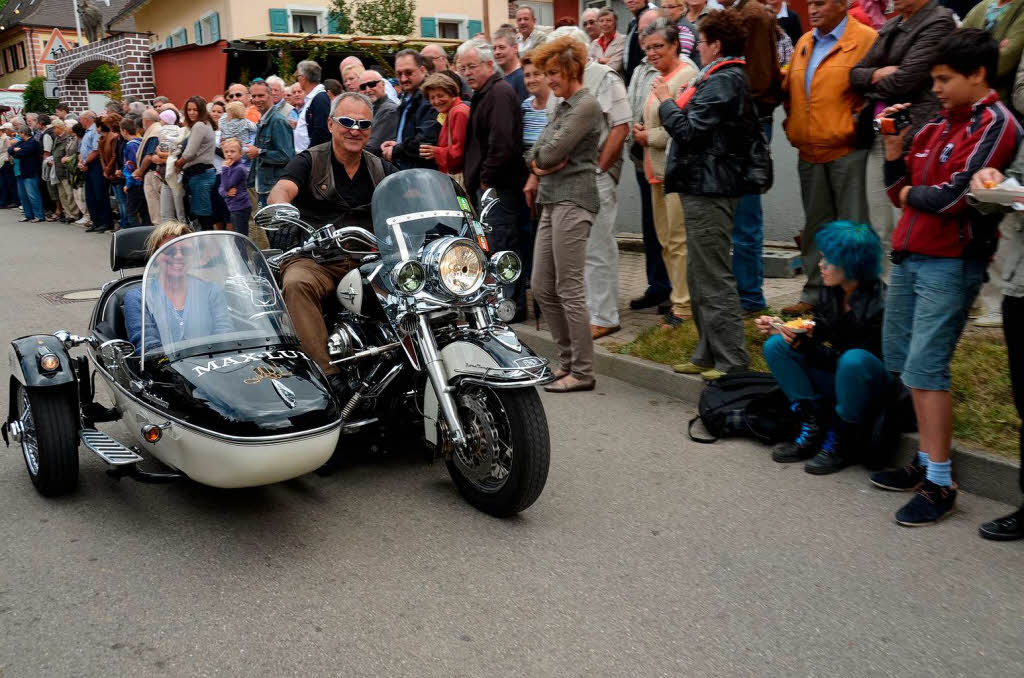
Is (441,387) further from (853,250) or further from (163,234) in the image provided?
(853,250)

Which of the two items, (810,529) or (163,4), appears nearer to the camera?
(810,529)

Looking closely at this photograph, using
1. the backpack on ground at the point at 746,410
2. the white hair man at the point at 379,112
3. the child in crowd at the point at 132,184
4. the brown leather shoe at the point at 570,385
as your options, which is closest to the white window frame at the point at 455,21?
the child in crowd at the point at 132,184

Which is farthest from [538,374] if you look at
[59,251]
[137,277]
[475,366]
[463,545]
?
[59,251]

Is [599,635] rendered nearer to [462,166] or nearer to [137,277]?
[137,277]

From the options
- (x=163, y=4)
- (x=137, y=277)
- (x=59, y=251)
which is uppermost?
(x=163, y=4)

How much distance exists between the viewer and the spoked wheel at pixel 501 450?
12.7 feet

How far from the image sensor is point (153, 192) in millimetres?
14414

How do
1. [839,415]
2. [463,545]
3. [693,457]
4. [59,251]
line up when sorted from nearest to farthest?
1. [463,545]
2. [839,415]
3. [693,457]
4. [59,251]

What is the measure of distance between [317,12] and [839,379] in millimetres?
30682

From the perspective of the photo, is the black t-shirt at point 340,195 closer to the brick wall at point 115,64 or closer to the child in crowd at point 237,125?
the child in crowd at point 237,125

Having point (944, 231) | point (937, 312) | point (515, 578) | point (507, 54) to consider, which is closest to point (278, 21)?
point (507, 54)

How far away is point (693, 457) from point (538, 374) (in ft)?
4.43

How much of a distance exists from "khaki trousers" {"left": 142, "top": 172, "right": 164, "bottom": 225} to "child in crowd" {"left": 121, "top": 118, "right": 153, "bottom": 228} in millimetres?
416

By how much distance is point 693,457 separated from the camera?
4867 millimetres
